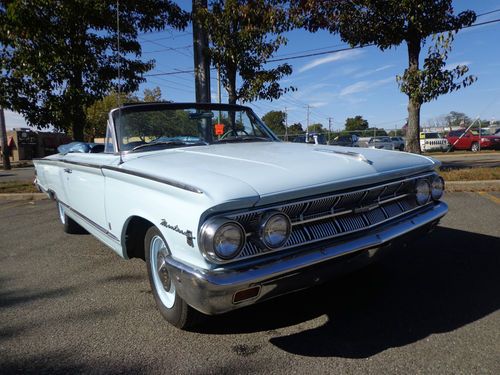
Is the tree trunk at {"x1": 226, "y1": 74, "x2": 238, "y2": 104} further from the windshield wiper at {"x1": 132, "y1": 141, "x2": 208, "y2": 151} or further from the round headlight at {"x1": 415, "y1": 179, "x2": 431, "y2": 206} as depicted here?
the round headlight at {"x1": 415, "y1": 179, "x2": 431, "y2": 206}

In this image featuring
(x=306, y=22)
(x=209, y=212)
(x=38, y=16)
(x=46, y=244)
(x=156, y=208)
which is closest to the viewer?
(x=209, y=212)

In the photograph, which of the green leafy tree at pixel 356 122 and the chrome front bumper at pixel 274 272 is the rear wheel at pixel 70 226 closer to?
the chrome front bumper at pixel 274 272

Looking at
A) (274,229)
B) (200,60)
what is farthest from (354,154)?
(200,60)

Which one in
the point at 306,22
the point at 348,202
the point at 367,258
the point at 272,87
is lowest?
the point at 367,258

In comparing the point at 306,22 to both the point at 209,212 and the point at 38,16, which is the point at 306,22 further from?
the point at 209,212

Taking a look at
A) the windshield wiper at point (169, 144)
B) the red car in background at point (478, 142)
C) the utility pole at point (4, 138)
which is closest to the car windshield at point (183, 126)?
the windshield wiper at point (169, 144)

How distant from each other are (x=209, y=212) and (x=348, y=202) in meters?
0.98

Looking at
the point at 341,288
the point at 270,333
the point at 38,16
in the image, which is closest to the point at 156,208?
the point at 270,333

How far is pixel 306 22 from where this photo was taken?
8.83m

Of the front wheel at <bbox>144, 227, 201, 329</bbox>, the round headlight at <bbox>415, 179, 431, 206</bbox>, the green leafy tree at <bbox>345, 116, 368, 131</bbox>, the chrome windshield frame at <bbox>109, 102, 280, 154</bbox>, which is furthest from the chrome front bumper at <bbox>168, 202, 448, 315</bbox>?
the green leafy tree at <bbox>345, 116, 368, 131</bbox>

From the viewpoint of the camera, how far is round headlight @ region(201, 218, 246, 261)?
204cm

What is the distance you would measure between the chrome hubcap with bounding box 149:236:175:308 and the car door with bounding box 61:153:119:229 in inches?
30.1

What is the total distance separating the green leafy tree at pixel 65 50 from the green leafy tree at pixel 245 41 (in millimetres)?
1317

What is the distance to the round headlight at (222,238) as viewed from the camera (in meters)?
2.04
